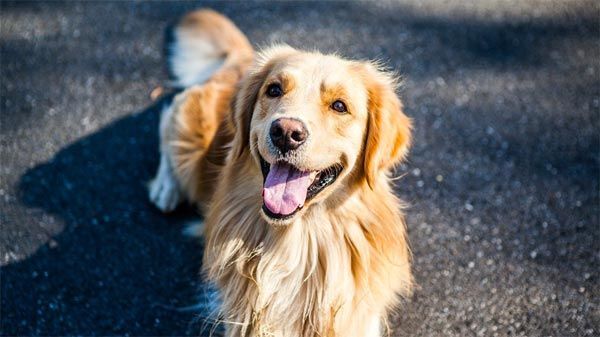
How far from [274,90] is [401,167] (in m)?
1.79

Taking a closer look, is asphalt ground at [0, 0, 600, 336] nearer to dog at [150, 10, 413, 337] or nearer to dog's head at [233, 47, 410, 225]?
dog at [150, 10, 413, 337]

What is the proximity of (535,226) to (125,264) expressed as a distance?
9.12 feet

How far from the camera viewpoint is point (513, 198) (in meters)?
4.43

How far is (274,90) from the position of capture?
315 centimetres

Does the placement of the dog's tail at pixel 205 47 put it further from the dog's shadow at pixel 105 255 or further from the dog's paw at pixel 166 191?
the dog's paw at pixel 166 191

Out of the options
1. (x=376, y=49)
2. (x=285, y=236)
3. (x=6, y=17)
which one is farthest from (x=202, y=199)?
(x=6, y=17)

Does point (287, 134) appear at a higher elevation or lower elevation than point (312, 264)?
higher

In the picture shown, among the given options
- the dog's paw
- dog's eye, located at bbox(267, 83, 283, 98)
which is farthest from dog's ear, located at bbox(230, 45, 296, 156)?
the dog's paw

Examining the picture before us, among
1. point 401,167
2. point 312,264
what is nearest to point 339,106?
point 312,264

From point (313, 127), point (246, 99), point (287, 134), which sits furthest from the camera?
point (246, 99)

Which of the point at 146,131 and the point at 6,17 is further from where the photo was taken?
the point at 6,17

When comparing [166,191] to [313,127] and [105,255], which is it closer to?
[105,255]

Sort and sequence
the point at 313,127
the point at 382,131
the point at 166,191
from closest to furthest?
1. the point at 313,127
2. the point at 382,131
3. the point at 166,191

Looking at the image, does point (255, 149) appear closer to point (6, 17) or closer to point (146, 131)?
point (146, 131)
